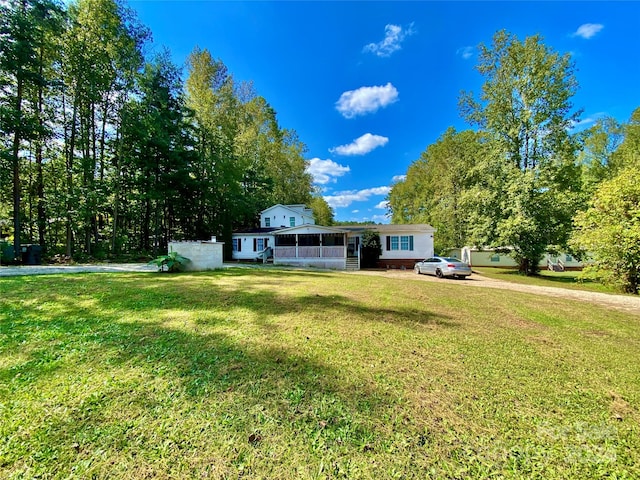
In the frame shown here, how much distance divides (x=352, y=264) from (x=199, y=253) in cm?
1108

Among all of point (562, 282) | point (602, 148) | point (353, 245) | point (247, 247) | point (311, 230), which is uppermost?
point (602, 148)

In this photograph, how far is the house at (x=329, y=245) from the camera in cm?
1905

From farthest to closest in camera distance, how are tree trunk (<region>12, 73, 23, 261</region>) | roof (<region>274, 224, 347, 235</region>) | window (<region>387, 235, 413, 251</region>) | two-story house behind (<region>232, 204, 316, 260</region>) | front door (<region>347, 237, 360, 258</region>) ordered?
two-story house behind (<region>232, 204, 316, 260</region>)
front door (<region>347, 237, 360, 258</region>)
window (<region>387, 235, 413, 251</region>)
roof (<region>274, 224, 347, 235</region>)
tree trunk (<region>12, 73, 23, 261</region>)

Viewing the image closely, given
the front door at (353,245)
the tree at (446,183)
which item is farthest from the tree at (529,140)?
the front door at (353,245)

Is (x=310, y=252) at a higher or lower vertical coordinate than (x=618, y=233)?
lower

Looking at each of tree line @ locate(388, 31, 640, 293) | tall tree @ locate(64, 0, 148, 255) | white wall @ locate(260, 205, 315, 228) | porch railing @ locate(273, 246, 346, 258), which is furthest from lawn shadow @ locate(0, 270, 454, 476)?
white wall @ locate(260, 205, 315, 228)

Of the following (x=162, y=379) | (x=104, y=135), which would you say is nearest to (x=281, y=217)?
(x=104, y=135)

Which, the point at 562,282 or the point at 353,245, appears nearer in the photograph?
the point at 562,282

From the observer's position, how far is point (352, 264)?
19609 millimetres

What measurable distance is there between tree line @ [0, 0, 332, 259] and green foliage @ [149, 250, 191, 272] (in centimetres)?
949

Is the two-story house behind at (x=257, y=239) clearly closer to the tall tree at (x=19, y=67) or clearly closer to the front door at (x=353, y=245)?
the front door at (x=353, y=245)

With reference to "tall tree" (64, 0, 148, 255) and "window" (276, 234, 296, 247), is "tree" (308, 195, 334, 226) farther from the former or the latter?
"tall tree" (64, 0, 148, 255)

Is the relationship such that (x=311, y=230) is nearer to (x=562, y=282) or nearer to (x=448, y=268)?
(x=448, y=268)

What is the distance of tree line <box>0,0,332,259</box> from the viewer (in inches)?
562
